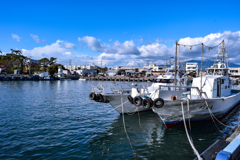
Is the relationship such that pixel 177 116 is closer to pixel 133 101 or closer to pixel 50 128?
pixel 133 101

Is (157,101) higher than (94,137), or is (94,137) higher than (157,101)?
(157,101)

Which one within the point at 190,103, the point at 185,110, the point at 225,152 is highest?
the point at 190,103

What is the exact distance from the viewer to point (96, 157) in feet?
26.5

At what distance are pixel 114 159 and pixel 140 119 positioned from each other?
7.20 meters

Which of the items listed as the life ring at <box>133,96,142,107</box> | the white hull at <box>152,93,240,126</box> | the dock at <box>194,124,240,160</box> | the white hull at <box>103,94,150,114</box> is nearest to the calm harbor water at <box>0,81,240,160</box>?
the white hull at <box>152,93,240,126</box>

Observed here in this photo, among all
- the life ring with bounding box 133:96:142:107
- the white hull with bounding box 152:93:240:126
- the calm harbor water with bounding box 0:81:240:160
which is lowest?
the calm harbor water with bounding box 0:81:240:160

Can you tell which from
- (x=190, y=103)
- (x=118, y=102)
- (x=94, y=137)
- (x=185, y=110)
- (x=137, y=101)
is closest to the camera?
(x=94, y=137)

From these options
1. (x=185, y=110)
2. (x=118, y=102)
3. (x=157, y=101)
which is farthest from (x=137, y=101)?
(x=118, y=102)

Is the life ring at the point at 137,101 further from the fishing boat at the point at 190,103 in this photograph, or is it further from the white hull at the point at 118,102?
the white hull at the point at 118,102

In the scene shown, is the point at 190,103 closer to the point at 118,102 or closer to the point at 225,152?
the point at 118,102

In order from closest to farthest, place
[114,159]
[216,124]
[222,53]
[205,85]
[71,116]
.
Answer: [114,159]
[216,124]
[205,85]
[71,116]
[222,53]

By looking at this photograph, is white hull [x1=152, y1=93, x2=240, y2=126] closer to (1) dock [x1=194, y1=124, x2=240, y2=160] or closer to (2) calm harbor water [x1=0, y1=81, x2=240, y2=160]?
(2) calm harbor water [x1=0, y1=81, x2=240, y2=160]

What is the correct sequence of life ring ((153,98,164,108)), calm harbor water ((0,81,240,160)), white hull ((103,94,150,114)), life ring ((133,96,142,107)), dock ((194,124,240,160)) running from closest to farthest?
dock ((194,124,240,160)), calm harbor water ((0,81,240,160)), life ring ((153,98,164,108)), life ring ((133,96,142,107)), white hull ((103,94,150,114))

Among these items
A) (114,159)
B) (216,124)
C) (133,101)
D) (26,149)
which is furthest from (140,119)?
(26,149)
